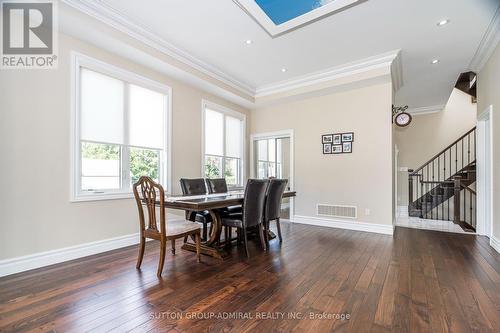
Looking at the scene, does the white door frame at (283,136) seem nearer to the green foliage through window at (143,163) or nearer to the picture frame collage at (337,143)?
the picture frame collage at (337,143)

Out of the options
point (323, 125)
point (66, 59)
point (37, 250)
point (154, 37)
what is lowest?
point (37, 250)

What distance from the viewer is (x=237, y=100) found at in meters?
5.44

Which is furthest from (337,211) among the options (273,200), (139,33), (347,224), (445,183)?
(139,33)

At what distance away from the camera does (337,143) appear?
15.8 feet

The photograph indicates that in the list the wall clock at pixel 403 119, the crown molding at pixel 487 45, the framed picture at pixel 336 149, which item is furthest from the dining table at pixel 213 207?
the crown molding at pixel 487 45

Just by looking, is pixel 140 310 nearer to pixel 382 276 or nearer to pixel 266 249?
pixel 266 249

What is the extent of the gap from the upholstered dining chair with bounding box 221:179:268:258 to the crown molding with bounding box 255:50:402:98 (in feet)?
8.87

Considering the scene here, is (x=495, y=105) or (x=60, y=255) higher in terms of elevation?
(x=495, y=105)

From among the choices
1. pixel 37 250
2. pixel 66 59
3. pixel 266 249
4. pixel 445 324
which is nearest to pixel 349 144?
pixel 266 249

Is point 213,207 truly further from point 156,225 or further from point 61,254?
point 61,254

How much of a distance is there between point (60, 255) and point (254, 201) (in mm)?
2413

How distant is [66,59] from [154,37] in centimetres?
115

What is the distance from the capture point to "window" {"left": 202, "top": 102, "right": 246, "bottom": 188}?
16.5 ft

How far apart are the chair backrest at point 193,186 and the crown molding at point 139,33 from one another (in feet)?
6.55
